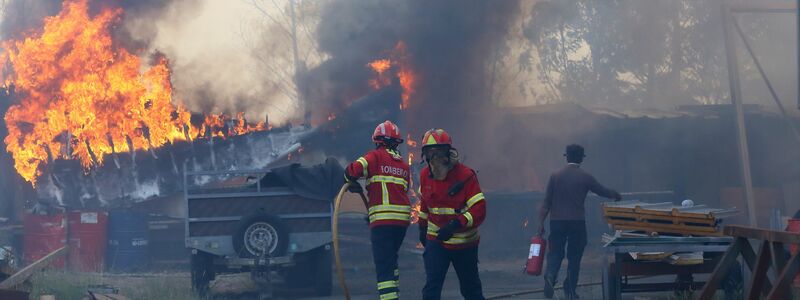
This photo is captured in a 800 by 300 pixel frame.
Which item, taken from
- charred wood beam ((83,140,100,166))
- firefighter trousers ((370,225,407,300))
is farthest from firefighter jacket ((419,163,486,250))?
charred wood beam ((83,140,100,166))

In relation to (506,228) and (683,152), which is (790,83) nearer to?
(683,152)

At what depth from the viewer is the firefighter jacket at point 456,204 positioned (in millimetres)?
7324

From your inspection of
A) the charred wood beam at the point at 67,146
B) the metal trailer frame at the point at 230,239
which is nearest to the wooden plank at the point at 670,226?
the metal trailer frame at the point at 230,239

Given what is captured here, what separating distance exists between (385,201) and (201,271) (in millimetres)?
4315

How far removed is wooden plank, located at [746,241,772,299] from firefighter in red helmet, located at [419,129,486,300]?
222 cm

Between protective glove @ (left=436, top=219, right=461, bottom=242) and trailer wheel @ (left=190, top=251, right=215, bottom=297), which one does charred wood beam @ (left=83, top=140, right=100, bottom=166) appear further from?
protective glove @ (left=436, top=219, right=461, bottom=242)

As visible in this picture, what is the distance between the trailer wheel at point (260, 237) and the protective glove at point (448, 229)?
15.2 ft

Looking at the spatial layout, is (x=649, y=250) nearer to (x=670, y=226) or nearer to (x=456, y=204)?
(x=670, y=226)

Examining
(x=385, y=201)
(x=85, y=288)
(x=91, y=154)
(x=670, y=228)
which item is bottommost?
(x=85, y=288)

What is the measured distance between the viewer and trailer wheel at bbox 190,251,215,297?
1155 centimetres

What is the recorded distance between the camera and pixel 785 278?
266 inches

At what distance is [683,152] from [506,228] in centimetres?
588

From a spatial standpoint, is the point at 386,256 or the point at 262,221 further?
the point at 262,221

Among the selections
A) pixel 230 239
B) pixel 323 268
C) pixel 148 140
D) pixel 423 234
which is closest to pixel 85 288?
pixel 230 239
